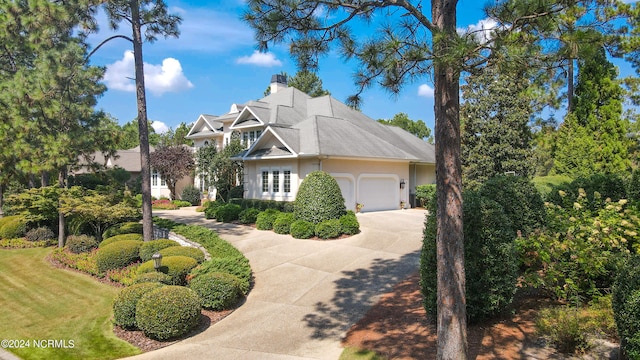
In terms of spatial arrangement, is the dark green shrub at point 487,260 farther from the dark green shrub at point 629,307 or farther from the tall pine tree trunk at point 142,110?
the tall pine tree trunk at point 142,110

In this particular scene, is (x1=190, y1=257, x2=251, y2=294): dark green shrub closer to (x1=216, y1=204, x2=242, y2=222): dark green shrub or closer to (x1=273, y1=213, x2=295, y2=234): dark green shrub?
(x1=273, y1=213, x2=295, y2=234): dark green shrub

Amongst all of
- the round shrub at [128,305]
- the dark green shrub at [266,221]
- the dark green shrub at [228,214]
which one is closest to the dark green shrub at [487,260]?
the round shrub at [128,305]

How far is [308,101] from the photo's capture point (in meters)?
30.7

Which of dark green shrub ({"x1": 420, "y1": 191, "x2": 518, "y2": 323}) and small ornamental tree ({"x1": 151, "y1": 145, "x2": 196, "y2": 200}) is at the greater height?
small ornamental tree ({"x1": 151, "y1": 145, "x2": 196, "y2": 200})

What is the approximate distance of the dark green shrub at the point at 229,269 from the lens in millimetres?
9540

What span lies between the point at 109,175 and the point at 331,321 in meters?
13.7

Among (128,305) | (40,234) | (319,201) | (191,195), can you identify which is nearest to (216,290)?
(128,305)

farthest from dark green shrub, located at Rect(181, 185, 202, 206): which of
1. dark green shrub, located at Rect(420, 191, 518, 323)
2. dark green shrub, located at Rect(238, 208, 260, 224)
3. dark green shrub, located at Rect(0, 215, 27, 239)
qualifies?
dark green shrub, located at Rect(420, 191, 518, 323)

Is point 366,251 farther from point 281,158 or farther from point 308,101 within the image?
point 308,101

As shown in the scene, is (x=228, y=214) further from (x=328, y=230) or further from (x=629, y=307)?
(x=629, y=307)

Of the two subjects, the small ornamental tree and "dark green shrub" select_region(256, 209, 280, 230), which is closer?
"dark green shrub" select_region(256, 209, 280, 230)

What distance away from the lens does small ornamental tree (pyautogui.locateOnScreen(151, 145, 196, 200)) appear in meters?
29.3

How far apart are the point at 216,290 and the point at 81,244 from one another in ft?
28.6

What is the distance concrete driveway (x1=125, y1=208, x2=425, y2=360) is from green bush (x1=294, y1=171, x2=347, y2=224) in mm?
1367
